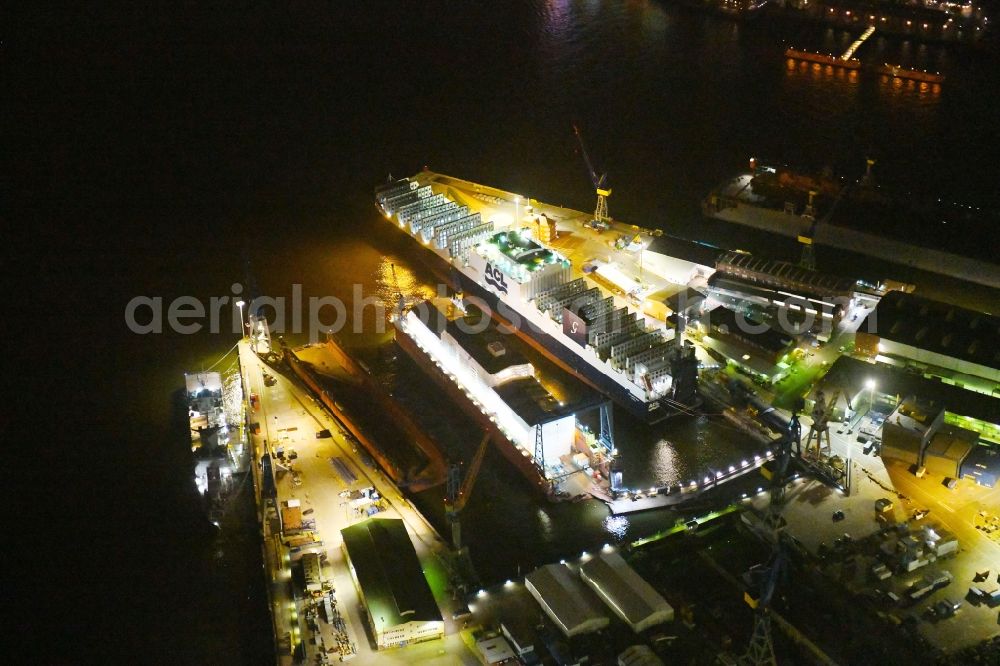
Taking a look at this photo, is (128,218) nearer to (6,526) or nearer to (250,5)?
(6,526)

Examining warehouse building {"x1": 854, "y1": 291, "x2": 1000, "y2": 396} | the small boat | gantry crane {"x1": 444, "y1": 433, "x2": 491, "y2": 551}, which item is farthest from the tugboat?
the small boat

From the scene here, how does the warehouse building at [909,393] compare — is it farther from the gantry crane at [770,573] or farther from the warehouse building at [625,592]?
the warehouse building at [625,592]

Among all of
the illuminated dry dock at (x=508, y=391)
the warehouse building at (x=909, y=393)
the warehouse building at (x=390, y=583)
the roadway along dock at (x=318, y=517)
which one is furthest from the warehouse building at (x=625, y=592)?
the warehouse building at (x=909, y=393)

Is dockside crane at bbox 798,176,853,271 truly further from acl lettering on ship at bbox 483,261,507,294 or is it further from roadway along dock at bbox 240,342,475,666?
roadway along dock at bbox 240,342,475,666

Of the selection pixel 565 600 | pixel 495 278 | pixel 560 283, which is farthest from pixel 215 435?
pixel 560 283

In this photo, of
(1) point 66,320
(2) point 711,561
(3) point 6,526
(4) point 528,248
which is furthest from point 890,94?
(3) point 6,526
